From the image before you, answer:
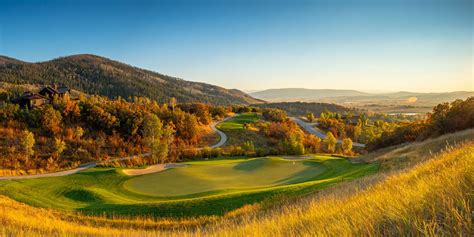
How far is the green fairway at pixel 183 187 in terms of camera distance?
14539 mm

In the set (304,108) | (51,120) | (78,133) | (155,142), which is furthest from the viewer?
(304,108)

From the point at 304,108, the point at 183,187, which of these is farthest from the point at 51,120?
the point at 304,108

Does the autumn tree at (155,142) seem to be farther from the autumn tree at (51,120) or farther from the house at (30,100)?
the house at (30,100)

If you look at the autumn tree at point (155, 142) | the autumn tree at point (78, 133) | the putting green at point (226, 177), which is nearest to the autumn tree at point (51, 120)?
Result: the autumn tree at point (78, 133)

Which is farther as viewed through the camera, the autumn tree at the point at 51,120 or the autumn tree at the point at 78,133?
the autumn tree at the point at 51,120

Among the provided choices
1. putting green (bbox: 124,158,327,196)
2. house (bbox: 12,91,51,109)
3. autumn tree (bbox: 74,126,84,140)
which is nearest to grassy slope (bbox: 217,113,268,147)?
autumn tree (bbox: 74,126,84,140)

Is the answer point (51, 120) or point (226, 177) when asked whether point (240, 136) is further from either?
point (226, 177)

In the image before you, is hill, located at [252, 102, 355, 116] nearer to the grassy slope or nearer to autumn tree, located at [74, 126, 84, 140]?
the grassy slope

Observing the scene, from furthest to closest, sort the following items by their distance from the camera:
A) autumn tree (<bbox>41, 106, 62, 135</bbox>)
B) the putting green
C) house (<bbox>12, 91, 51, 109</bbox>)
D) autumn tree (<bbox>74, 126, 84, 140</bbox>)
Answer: house (<bbox>12, 91, 51, 109</bbox>)
autumn tree (<bbox>41, 106, 62, 135</bbox>)
autumn tree (<bbox>74, 126, 84, 140</bbox>)
the putting green

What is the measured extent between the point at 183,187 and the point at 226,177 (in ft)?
11.8

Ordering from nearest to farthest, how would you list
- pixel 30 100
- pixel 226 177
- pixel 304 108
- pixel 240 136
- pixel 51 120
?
pixel 226 177
pixel 51 120
pixel 30 100
pixel 240 136
pixel 304 108

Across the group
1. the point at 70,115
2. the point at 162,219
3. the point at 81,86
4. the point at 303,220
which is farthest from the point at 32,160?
the point at 81,86

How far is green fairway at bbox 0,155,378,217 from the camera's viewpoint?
1454 centimetres

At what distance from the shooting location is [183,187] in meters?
19.8
